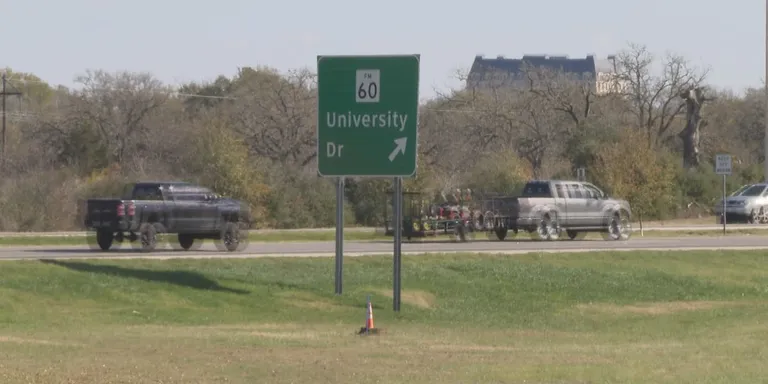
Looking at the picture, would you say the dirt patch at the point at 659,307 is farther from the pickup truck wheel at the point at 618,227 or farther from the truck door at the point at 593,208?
the pickup truck wheel at the point at 618,227

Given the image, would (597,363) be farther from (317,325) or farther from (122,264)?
(122,264)

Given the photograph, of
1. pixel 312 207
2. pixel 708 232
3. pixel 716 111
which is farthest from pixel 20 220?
pixel 716 111

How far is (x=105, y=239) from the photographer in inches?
1283

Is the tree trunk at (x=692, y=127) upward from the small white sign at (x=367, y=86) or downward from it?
upward

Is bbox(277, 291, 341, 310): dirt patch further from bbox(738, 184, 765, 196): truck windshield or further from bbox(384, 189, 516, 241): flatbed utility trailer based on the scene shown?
bbox(738, 184, 765, 196): truck windshield

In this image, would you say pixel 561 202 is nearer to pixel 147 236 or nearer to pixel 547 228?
pixel 547 228

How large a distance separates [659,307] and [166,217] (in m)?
12.8

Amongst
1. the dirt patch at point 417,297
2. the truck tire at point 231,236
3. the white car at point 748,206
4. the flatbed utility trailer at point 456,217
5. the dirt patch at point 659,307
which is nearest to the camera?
the dirt patch at point 417,297

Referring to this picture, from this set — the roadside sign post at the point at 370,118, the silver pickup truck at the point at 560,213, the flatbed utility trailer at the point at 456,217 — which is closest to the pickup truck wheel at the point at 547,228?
the silver pickup truck at the point at 560,213

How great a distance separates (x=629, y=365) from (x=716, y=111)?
85709 mm

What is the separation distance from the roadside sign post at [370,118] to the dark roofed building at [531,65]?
201 ft

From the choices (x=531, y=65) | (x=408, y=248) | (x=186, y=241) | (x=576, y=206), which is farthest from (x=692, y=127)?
(x=186, y=241)

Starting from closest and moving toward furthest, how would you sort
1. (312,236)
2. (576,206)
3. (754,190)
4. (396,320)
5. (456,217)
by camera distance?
(396,320) → (456,217) → (576,206) → (312,236) → (754,190)

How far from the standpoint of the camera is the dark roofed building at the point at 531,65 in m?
Result: 89.0
